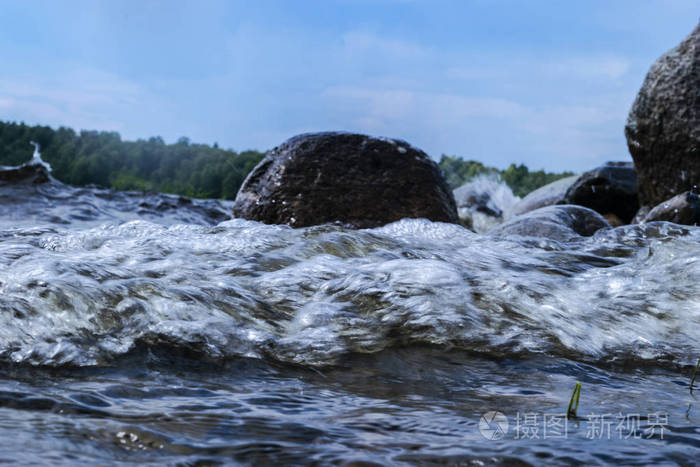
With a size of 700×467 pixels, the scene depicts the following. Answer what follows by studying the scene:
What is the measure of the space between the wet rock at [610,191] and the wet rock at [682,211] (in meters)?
4.48

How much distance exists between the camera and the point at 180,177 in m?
27.4

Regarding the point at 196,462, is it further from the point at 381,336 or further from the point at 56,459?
the point at 381,336

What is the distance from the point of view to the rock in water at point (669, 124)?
916cm

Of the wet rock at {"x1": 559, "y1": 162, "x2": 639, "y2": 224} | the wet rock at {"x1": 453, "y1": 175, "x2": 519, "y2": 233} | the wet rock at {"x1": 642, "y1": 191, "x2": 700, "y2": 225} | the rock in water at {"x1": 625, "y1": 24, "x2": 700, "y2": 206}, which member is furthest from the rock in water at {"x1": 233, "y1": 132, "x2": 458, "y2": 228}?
the wet rock at {"x1": 453, "y1": 175, "x2": 519, "y2": 233}

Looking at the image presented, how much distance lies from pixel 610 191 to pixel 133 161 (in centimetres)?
2239

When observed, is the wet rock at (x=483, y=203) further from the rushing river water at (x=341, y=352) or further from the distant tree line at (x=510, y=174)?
the rushing river water at (x=341, y=352)

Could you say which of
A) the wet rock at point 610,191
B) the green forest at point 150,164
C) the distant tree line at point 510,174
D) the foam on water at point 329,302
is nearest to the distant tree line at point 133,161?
the green forest at point 150,164

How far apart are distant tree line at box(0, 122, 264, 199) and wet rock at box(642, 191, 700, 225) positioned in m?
17.7

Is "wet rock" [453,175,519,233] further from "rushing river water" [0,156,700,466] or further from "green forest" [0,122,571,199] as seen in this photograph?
"rushing river water" [0,156,700,466]

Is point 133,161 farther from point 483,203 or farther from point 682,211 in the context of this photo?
point 682,211

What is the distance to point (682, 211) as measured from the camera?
7.42 meters

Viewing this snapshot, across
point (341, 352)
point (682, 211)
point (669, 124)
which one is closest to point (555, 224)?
point (682, 211)

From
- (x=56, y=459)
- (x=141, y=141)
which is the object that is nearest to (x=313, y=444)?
(x=56, y=459)

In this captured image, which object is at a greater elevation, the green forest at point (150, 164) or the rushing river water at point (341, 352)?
the green forest at point (150, 164)
